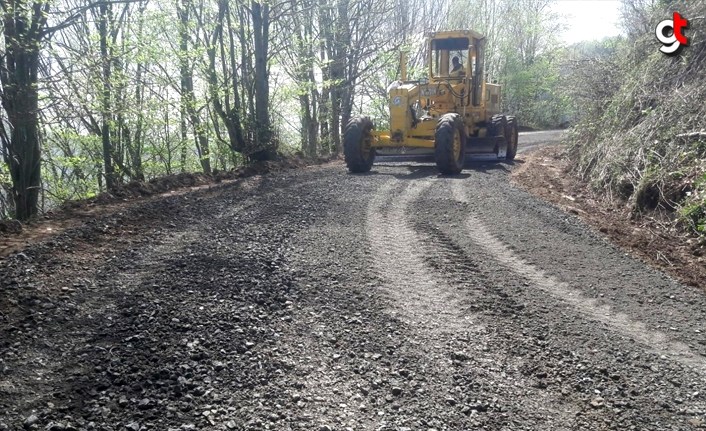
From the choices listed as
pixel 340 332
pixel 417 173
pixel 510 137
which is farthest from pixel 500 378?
pixel 510 137

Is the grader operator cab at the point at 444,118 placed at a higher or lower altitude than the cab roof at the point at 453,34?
lower

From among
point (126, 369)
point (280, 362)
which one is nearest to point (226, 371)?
point (280, 362)

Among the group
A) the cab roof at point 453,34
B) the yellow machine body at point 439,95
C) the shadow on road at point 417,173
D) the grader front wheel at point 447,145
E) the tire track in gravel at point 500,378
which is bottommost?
the tire track in gravel at point 500,378

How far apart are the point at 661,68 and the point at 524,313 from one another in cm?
806

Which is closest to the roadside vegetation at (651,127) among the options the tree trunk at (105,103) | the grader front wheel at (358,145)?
the grader front wheel at (358,145)

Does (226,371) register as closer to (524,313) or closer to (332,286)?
(332,286)

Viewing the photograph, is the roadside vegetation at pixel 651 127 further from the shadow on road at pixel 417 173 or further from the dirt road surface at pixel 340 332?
the shadow on road at pixel 417 173

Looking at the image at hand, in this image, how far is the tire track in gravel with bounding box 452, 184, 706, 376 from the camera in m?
3.36

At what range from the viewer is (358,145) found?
11836mm

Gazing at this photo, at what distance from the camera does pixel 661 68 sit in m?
9.73

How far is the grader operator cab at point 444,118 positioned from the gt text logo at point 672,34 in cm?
415

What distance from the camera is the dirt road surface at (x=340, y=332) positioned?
266 cm

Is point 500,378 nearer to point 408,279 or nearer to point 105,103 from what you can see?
point 408,279

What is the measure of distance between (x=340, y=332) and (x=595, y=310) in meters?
2.01
